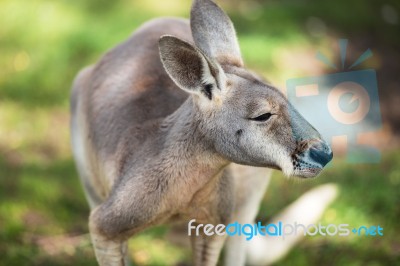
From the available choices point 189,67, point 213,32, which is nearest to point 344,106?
point 213,32

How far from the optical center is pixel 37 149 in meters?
5.78

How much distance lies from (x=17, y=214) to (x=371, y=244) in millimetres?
2506

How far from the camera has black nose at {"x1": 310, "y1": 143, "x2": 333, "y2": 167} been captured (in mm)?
3254

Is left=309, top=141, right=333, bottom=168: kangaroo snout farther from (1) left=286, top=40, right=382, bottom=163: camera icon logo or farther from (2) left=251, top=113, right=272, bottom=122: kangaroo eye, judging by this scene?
(1) left=286, top=40, right=382, bottom=163: camera icon logo

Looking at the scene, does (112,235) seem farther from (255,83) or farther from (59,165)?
(59,165)

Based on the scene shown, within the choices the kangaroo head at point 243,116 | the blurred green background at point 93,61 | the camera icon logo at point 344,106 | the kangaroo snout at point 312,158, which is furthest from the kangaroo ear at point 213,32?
the blurred green background at point 93,61

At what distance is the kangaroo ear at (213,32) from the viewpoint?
12.1ft

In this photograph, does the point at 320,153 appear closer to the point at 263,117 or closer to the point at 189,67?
the point at 263,117

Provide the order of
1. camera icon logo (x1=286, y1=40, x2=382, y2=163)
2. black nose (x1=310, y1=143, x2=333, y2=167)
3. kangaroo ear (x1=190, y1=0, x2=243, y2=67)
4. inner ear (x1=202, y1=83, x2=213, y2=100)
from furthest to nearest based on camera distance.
Answer: camera icon logo (x1=286, y1=40, x2=382, y2=163) → kangaroo ear (x1=190, y1=0, x2=243, y2=67) → inner ear (x1=202, y1=83, x2=213, y2=100) → black nose (x1=310, y1=143, x2=333, y2=167)

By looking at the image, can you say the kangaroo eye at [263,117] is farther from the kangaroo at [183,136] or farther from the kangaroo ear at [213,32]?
the kangaroo ear at [213,32]

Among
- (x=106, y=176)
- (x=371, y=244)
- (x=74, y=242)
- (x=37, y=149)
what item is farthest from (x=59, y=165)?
(x=371, y=244)

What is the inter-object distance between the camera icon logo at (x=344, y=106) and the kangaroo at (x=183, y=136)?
3.41 feet

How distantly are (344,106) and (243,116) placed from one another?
2360 millimetres

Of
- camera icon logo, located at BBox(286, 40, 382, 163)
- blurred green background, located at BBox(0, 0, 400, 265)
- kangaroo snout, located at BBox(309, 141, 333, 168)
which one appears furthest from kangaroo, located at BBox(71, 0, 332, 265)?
camera icon logo, located at BBox(286, 40, 382, 163)
